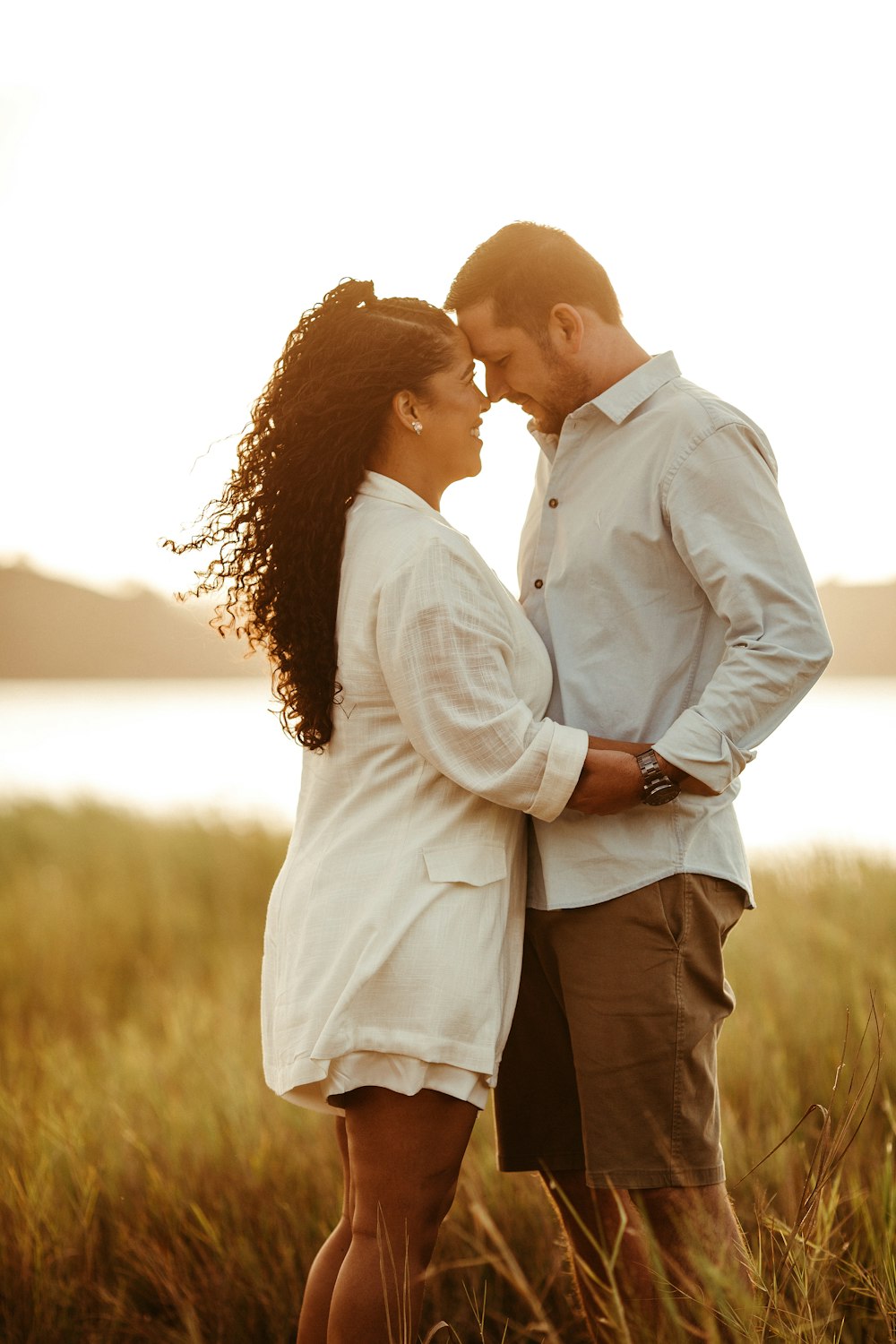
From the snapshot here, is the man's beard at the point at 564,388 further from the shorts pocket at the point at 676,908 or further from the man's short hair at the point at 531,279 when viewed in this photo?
the shorts pocket at the point at 676,908

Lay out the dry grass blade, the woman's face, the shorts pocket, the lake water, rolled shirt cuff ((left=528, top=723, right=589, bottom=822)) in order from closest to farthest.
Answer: the dry grass blade → rolled shirt cuff ((left=528, top=723, right=589, bottom=822)) → the shorts pocket → the woman's face → the lake water

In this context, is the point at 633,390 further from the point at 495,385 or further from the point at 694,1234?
the point at 694,1234

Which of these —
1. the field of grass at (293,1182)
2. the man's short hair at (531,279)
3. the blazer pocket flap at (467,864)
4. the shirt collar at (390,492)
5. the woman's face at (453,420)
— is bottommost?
the field of grass at (293,1182)

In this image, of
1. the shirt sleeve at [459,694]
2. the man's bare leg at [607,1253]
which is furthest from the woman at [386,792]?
the man's bare leg at [607,1253]

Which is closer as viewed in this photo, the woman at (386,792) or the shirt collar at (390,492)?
the woman at (386,792)

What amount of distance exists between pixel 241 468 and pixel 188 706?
9137cm

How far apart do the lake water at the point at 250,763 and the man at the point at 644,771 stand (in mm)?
664

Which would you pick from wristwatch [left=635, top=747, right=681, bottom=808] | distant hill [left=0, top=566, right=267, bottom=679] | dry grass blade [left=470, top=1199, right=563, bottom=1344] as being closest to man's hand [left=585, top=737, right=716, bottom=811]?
wristwatch [left=635, top=747, right=681, bottom=808]

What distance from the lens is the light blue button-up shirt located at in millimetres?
2117

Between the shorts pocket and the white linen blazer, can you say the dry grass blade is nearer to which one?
the white linen blazer

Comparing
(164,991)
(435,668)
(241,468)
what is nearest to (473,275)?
(241,468)

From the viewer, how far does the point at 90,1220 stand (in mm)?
3123

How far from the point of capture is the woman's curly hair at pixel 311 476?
2.13 meters

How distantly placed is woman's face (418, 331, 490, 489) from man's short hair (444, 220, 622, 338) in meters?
0.12
